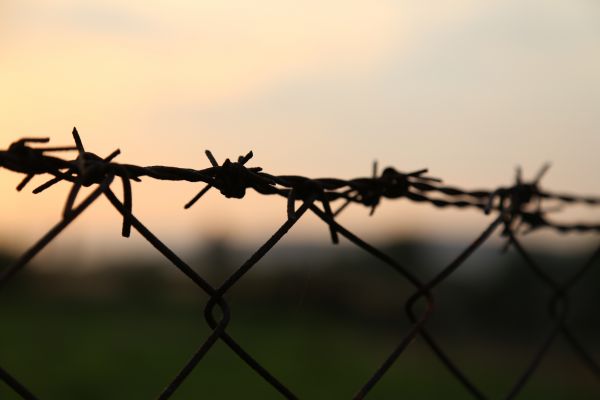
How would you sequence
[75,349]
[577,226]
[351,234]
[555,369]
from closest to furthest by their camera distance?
[351,234], [577,226], [555,369], [75,349]

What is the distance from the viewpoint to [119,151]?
0.69m

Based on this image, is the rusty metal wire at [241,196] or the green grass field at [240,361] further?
the green grass field at [240,361]

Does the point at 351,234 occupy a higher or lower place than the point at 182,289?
higher

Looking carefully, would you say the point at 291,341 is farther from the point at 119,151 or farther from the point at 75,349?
the point at 119,151

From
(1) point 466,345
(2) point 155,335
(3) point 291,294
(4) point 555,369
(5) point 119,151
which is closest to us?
(5) point 119,151

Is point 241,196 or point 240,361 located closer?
point 241,196

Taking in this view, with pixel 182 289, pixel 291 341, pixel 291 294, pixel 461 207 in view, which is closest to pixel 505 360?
pixel 291 341

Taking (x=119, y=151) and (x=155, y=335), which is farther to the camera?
(x=155, y=335)

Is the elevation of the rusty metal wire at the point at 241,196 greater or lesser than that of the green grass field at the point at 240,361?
greater

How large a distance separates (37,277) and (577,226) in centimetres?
3119

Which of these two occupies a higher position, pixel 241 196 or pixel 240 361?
pixel 241 196

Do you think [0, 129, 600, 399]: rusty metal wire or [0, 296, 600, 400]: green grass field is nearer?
[0, 129, 600, 399]: rusty metal wire

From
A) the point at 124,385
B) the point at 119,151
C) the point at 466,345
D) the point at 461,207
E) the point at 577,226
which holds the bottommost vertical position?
the point at 124,385

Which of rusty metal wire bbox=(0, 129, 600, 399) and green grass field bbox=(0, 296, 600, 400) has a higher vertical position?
rusty metal wire bbox=(0, 129, 600, 399)
